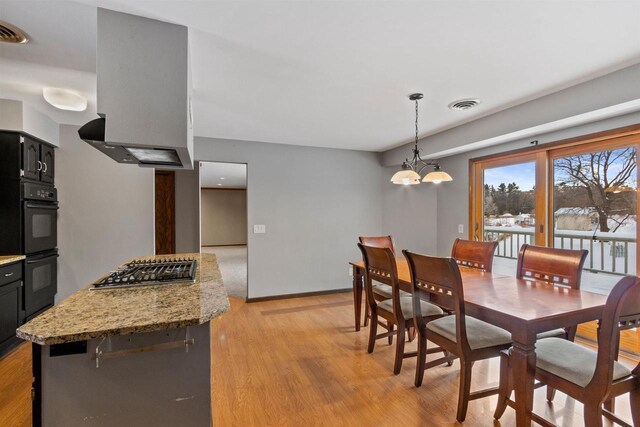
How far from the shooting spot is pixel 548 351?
171 centimetres

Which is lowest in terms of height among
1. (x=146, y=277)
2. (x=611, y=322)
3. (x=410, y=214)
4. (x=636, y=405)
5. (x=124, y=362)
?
(x=636, y=405)

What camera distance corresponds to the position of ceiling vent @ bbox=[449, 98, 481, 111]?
278 cm

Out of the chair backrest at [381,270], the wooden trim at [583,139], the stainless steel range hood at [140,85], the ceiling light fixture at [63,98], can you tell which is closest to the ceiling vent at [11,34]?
the stainless steel range hood at [140,85]

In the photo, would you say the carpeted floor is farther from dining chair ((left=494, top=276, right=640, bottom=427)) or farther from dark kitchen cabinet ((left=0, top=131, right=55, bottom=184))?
dining chair ((left=494, top=276, right=640, bottom=427))

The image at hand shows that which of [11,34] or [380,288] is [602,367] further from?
[11,34]

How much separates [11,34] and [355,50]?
6.64 ft

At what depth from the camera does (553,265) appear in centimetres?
229

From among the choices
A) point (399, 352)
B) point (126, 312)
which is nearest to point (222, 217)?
point (399, 352)

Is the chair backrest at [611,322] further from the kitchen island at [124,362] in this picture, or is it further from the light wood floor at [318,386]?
the kitchen island at [124,362]

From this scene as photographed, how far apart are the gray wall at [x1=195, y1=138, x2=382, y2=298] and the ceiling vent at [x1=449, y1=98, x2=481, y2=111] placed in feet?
7.33

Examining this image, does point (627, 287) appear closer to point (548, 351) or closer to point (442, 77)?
point (548, 351)

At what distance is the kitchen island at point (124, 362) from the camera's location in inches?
42.9

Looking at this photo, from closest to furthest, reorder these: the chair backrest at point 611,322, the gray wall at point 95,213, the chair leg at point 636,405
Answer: the chair backrest at point 611,322 → the chair leg at point 636,405 → the gray wall at point 95,213

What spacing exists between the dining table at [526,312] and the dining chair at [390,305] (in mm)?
219
